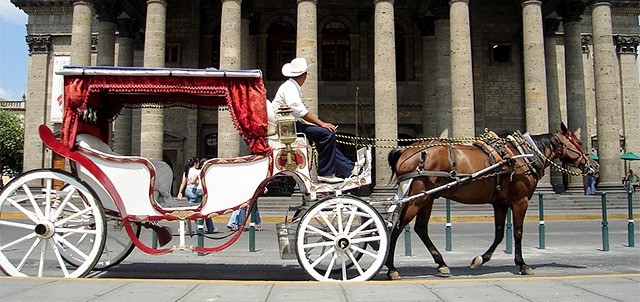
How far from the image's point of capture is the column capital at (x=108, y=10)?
2641 centimetres

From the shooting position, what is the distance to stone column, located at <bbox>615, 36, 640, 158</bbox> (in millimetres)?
32406

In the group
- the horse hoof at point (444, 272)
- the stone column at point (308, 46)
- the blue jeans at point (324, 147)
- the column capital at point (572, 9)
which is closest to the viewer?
the blue jeans at point (324, 147)

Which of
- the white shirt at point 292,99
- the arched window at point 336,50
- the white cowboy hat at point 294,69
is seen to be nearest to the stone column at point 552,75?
the arched window at point 336,50

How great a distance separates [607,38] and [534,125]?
21.4ft

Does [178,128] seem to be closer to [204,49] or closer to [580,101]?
[204,49]

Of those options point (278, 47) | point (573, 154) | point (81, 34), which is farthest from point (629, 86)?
point (81, 34)

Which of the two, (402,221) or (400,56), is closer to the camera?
(402,221)

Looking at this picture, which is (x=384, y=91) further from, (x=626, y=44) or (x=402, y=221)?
(x=626, y=44)

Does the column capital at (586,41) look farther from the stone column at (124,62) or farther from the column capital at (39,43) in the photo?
the column capital at (39,43)

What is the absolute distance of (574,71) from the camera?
91.1 feet

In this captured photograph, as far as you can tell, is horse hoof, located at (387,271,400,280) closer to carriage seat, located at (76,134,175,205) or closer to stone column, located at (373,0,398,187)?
carriage seat, located at (76,134,175,205)

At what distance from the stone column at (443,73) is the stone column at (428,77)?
4.18ft

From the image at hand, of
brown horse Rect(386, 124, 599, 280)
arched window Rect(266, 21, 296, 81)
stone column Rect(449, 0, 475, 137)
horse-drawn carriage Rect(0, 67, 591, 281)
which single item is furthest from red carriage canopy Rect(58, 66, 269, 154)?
arched window Rect(266, 21, 296, 81)

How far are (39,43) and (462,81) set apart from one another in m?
27.4
